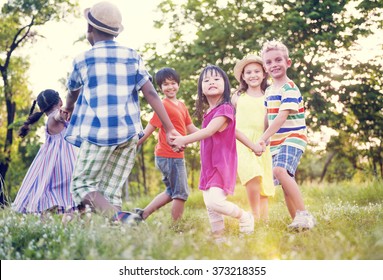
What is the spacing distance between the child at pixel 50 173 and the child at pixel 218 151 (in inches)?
62.6

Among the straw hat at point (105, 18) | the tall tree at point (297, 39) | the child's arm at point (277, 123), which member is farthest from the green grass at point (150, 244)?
the tall tree at point (297, 39)

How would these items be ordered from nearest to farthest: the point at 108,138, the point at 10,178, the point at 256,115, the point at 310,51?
the point at 108,138
the point at 256,115
the point at 310,51
the point at 10,178

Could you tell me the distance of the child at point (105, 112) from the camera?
14.1 feet

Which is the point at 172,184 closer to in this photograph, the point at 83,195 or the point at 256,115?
the point at 256,115

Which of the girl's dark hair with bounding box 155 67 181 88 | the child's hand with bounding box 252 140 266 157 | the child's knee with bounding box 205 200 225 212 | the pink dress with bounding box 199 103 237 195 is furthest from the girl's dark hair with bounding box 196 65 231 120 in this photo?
the girl's dark hair with bounding box 155 67 181 88

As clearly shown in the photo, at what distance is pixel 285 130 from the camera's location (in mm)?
5371

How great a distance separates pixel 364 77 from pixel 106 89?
59.7 feet

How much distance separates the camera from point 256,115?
5.97 m

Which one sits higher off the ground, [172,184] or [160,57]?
[160,57]

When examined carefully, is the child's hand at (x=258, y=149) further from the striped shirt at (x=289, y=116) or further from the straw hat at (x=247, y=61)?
the straw hat at (x=247, y=61)

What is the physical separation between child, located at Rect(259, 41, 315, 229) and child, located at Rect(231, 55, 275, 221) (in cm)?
41

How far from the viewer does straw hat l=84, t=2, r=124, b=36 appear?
4.47 m
